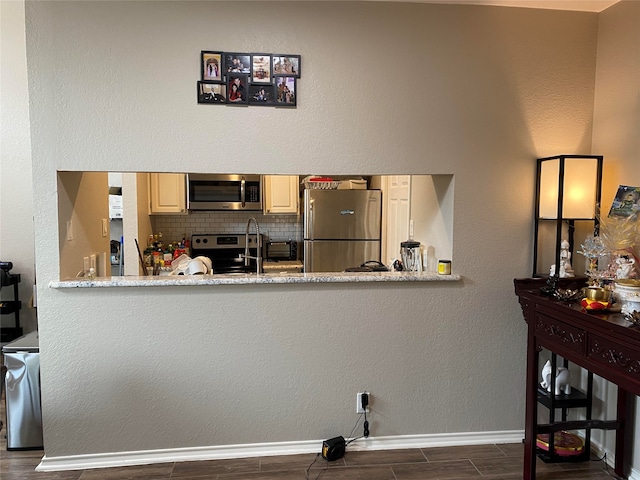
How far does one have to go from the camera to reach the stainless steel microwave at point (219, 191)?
4883 millimetres

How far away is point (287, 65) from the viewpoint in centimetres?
252

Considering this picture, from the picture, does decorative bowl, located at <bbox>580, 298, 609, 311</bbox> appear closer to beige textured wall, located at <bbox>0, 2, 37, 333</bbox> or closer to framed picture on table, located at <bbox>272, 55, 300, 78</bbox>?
framed picture on table, located at <bbox>272, 55, 300, 78</bbox>

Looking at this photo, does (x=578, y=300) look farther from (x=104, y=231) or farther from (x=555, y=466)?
(x=104, y=231)

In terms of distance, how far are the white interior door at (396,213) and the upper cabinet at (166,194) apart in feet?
7.19

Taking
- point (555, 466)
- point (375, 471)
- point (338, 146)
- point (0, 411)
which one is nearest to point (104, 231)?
point (0, 411)

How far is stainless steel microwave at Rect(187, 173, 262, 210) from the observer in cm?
488

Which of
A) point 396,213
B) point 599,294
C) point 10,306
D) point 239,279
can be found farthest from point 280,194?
point 599,294

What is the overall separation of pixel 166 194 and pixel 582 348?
4.19 meters

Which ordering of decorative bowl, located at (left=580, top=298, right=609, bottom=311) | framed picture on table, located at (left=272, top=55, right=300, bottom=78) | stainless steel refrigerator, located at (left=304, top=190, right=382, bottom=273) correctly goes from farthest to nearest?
stainless steel refrigerator, located at (left=304, top=190, right=382, bottom=273), framed picture on table, located at (left=272, top=55, right=300, bottom=78), decorative bowl, located at (left=580, top=298, right=609, bottom=311)

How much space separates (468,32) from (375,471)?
250 cm

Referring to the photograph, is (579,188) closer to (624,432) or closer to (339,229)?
(624,432)

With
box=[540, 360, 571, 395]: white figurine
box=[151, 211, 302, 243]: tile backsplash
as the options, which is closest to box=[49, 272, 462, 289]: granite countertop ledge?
box=[540, 360, 571, 395]: white figurine

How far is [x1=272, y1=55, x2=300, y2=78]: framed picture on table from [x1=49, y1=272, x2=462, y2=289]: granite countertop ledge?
1129 mm

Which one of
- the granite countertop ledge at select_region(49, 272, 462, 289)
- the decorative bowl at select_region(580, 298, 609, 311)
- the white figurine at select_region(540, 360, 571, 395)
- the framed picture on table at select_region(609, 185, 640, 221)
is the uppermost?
the framed picture on table at select_region(609, 185, 640, 221)
